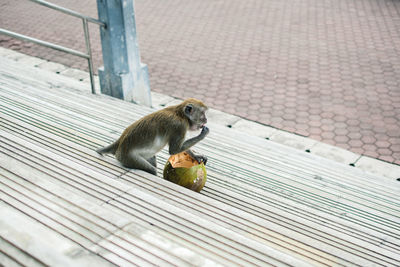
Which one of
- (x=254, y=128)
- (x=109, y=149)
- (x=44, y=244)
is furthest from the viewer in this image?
(x=254, y=128)

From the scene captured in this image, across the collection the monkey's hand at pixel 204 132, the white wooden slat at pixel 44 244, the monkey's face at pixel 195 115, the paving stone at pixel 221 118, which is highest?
the white wooden slat at pixel 44 244

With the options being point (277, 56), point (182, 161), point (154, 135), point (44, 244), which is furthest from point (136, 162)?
point (277, 56)

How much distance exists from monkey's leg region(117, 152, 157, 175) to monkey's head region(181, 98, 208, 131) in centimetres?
46

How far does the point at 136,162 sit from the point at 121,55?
2886 mm

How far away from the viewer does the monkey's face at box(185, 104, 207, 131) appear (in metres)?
3.28

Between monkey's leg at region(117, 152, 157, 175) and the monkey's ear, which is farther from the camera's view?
the monkey's ear

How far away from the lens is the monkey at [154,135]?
123 inches

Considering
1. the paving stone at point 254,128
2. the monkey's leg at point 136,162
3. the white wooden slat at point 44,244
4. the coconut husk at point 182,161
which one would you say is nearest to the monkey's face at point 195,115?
the coconut husk at point 182,161

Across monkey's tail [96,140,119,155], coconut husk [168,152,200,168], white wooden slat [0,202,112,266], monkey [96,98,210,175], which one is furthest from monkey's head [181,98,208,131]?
white wooden slat [0,202,112,266]

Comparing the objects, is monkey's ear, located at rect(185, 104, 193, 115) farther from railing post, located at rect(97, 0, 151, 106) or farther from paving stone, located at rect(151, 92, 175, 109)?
paving stone, located at rect(151, 92, 175, 109)

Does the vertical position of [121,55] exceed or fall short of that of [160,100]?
it exceeds it

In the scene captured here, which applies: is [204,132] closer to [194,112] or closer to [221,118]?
[194,112]

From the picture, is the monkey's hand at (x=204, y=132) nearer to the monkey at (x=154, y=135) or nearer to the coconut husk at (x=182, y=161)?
the monkey at (x=154, y=135)

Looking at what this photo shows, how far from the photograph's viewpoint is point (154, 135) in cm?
316
